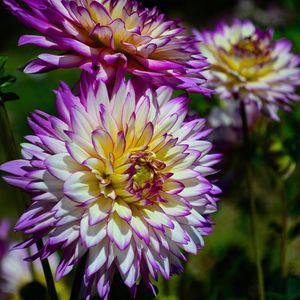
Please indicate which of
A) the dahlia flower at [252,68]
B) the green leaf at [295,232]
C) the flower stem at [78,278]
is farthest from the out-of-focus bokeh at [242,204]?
the flower stem at [78,278]

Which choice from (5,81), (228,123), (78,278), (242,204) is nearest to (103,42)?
(5,81)

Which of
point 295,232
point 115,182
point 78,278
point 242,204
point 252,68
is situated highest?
point 252,68

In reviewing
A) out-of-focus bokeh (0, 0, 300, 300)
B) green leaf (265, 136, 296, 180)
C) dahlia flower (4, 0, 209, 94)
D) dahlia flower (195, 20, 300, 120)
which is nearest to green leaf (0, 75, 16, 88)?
dahlia flower (4, 0, 209, 94)

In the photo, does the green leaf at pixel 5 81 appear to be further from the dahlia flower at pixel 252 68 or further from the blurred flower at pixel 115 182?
the dahlia flower at pixel 252 68

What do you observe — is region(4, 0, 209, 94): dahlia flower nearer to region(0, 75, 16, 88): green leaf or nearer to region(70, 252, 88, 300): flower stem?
region(0, 75, 16, 88): green leaf

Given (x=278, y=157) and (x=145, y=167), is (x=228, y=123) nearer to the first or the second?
(x=278, y=157)

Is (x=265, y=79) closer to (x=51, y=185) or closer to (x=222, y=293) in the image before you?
(x=222, y=293)
